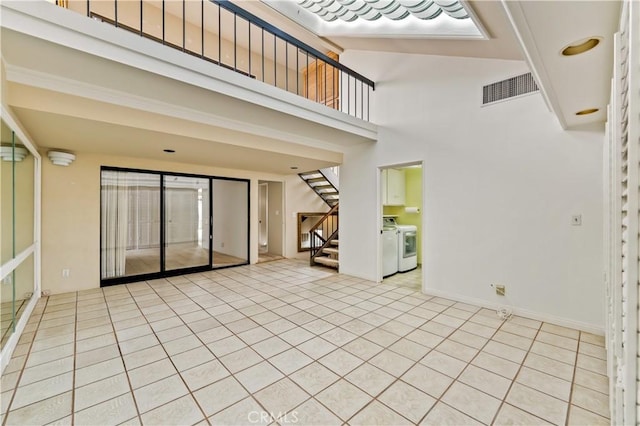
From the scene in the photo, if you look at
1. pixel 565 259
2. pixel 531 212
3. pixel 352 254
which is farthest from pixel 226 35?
pixel 565 259

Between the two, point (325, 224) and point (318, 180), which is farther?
point (325, 224)

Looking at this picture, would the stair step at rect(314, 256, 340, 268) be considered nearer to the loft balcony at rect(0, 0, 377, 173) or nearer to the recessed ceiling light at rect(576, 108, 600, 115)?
the loft balcony at rect(0, 0, 377, 173)

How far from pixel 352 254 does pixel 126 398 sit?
396cm

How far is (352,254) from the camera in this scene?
5.27 m

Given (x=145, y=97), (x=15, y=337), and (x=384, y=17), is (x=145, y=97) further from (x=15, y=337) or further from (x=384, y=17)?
(x=384, y=17)

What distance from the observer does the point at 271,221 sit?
26.1ft

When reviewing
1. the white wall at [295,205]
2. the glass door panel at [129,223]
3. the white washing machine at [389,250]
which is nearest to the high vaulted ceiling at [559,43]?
the white washing machine at [389,250]

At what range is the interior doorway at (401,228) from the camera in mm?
5000

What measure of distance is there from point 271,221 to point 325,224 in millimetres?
1648

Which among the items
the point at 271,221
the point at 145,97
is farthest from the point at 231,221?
the point at 145,97

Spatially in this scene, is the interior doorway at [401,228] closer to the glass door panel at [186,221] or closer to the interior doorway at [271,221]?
the interior doorway at [271,221]

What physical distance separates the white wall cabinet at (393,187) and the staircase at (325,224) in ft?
4.09

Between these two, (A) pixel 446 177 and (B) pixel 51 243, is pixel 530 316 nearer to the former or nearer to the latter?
(A) pixel 446 177

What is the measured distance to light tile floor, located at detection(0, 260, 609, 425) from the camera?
177cm
